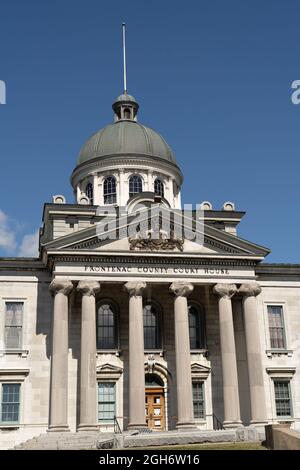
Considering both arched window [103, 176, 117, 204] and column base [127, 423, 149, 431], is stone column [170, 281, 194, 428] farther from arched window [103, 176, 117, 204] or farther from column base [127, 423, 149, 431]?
arched window [103, 176, 117, 204]

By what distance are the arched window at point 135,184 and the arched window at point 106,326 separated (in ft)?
37.3

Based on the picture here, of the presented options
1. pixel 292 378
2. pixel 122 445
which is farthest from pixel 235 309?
pixel 122 445

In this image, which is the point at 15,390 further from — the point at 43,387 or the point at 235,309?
the point at 235,309

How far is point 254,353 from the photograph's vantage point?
38.3 meters

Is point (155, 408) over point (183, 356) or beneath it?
beneath

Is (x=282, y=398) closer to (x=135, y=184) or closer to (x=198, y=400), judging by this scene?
(x=198, y=400)

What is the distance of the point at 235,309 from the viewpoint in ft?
135

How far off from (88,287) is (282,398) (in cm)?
1320

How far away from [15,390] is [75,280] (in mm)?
6675

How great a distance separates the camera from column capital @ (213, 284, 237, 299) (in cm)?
3891

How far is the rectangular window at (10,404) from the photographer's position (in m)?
36.9

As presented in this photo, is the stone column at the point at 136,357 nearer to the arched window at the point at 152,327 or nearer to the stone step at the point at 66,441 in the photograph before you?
the stone step at the point at 66,441

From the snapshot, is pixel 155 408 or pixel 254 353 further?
pixel 155 408

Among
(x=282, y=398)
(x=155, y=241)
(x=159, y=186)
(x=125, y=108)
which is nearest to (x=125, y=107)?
(x=125, y=108)
